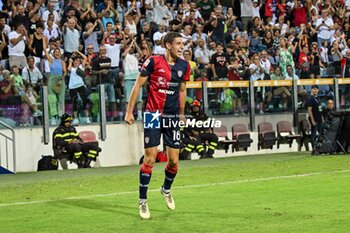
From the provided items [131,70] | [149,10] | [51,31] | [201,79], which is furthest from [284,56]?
[51,31]

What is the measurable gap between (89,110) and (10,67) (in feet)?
9.00

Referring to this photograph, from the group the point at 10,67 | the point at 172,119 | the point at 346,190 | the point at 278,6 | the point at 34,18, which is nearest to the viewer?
the point at 172,119

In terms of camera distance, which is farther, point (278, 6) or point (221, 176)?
point (278, 6)

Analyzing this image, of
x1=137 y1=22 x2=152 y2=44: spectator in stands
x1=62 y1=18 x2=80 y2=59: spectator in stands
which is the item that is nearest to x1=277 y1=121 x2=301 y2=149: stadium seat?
x1=137 y1=22 x2=152 y2=44: spectator in stands

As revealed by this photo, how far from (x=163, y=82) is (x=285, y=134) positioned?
1812 cm

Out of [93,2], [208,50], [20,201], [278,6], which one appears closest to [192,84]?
[208,50]

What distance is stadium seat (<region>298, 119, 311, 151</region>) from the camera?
102 ft

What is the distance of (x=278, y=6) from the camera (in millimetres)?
35469

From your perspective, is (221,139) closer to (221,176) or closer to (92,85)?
(92,85)

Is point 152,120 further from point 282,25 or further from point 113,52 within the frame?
point 282,25

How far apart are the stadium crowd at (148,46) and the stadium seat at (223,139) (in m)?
0.76

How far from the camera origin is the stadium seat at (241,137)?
29406 millimetres

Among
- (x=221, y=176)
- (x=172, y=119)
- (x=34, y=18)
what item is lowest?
(x=221, y=176)

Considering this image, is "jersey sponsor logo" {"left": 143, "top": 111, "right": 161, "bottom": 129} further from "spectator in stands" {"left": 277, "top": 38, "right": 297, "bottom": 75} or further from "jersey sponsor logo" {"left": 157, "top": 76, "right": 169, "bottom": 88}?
"spectator in stands" {"left": 277, "top": 38, "right": 297, "bottom": 75}
